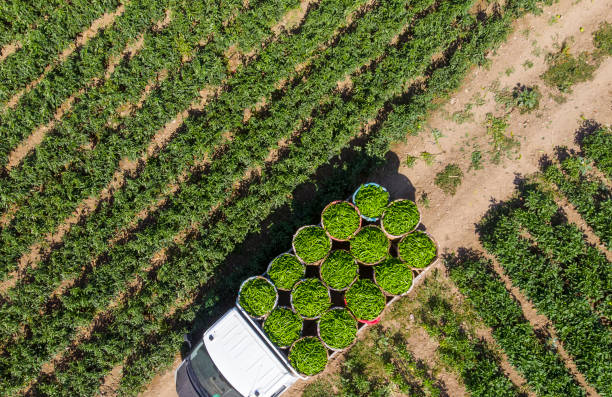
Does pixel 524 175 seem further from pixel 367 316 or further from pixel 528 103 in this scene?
pixel 367 316

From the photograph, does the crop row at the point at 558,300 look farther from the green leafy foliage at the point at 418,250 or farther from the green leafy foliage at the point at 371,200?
the green leafy foliage at the point at 371,200

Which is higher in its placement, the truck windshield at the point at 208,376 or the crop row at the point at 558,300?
the truck windshield at the point at 208,376

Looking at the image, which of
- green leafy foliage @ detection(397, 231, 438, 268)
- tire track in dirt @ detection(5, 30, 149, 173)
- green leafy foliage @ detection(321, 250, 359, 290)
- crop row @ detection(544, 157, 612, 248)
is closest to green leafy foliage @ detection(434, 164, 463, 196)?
green leafy foliage @ detection(397, 231, 438, 268)

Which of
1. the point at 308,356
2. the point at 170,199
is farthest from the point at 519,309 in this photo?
the point at 170,199

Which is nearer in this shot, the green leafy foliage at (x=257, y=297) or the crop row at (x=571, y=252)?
the green leafy foliage at (x=257, y=297)

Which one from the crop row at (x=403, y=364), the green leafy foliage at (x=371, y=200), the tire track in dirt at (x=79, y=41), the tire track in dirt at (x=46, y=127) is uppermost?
the tire track in dirt at (x=79, y=41)

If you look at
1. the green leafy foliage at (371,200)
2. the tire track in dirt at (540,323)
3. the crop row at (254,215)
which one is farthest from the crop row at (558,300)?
the crop row at (254,215)

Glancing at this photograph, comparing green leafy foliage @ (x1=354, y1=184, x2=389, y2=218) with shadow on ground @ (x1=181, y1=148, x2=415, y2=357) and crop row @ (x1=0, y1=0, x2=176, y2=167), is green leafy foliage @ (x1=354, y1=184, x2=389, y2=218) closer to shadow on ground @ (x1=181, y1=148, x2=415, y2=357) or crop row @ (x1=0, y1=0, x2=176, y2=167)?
shadow on ground @ (x1=181, y1=148, x2=415, y2=357)

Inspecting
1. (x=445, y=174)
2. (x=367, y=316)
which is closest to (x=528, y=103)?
(x=445, y=174)
